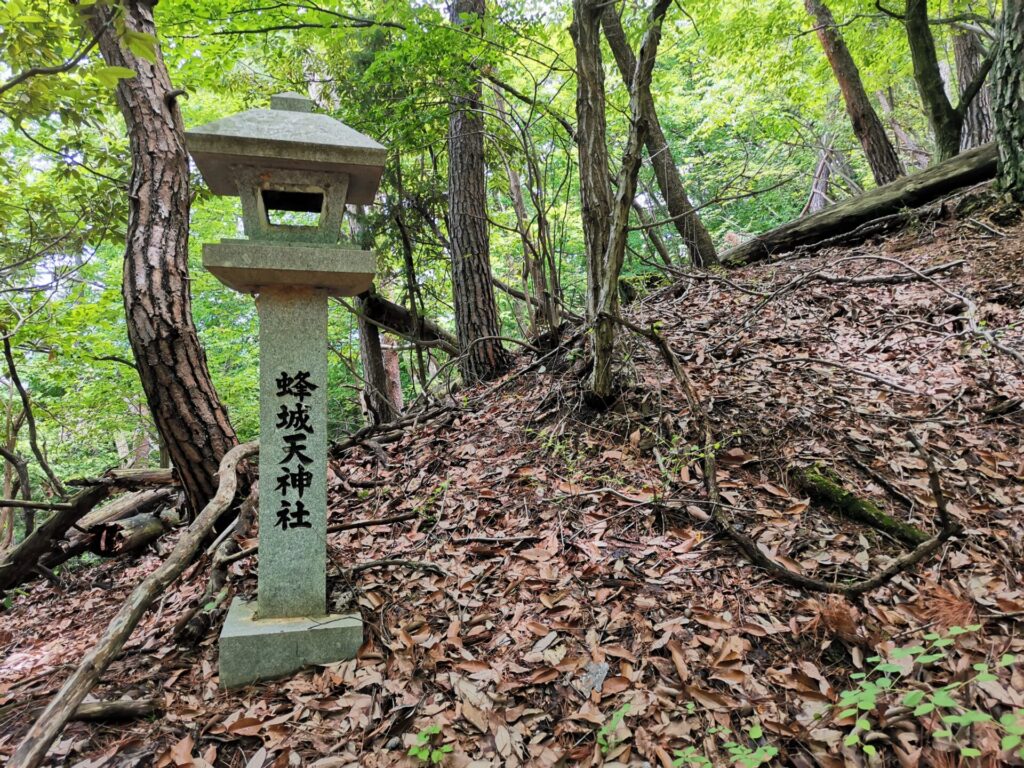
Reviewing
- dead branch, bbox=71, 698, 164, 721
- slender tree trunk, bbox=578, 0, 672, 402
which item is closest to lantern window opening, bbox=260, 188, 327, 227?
slender tree trunk, bbox=578, 0, 672, 402

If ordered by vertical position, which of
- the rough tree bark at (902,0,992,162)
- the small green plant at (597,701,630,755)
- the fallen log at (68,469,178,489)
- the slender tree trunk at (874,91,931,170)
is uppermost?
the slender tree trunk at (874,91,931,170)

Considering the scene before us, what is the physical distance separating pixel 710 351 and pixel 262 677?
425 cm

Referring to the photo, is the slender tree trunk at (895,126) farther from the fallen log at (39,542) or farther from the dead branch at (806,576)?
the fallen log at (39,542)

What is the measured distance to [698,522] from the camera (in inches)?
134

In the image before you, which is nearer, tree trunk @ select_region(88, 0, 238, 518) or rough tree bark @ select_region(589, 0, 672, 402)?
rough tree bark @ select_region(589, 0, 672, 402)

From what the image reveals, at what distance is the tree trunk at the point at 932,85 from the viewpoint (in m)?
6.75

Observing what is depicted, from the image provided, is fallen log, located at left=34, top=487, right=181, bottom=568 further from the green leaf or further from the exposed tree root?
the green leaf

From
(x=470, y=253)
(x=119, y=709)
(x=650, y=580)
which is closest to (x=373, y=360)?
(x=470, y=253)

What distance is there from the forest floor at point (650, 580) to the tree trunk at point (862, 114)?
2865 millimetres

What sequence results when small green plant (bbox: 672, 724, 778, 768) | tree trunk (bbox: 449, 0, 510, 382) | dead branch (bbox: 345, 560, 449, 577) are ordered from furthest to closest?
tree trunk (bbox: 449, 0, 510, 382)
dead branch (bbox: 345, 560, 449, 577)
small green plant (bbox: 672, 724, 778, 768)

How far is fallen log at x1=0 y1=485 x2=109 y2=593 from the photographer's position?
193 inches

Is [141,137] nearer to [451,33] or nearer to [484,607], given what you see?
[451,33]

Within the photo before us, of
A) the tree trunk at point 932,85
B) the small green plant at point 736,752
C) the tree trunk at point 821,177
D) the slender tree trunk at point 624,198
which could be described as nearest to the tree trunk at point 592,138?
the slender tree trunk at point 624,198

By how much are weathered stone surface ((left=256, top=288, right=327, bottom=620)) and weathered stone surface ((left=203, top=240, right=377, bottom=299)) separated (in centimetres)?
11
